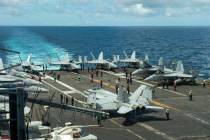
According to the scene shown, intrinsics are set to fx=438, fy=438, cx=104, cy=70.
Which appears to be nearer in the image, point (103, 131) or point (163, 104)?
point (103, 131)

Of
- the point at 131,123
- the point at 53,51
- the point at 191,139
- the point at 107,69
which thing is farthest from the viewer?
the point at 53,51

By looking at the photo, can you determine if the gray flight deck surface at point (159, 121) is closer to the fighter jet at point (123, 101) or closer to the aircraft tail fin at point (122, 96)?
the fighter jet at point (123, 101)

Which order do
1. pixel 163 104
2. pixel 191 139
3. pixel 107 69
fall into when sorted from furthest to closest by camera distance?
pixel 107 69 < pixel 163 104 < pixel 191 139

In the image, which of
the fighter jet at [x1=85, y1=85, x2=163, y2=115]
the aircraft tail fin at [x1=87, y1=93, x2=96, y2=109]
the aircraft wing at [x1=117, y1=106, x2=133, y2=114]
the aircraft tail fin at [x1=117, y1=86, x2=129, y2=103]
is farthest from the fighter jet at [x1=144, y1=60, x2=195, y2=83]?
the aircraft wing at [x1=117, y1=106, x2=133, y2=114]

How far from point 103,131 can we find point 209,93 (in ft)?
95.4

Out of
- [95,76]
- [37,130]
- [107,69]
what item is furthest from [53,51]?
[37,130]

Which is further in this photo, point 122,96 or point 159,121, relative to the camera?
point 122,96

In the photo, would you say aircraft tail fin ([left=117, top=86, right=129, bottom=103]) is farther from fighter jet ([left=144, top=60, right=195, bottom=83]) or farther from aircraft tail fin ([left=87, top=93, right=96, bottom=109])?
fighter jet ([left=144, top=60, right=195, bottom=83])

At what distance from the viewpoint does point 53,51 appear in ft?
490

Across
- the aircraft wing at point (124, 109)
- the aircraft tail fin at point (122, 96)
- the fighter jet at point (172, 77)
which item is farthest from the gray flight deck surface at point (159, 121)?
the fighter jet at point (172, 77)

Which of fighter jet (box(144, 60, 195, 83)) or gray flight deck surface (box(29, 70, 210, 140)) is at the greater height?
fighter jet (box(144, 60, 195, 83))

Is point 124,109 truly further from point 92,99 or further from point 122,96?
point 92,99

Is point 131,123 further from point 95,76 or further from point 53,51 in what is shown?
point 53,51

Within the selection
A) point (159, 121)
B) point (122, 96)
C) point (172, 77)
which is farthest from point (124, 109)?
point (172, 77)
